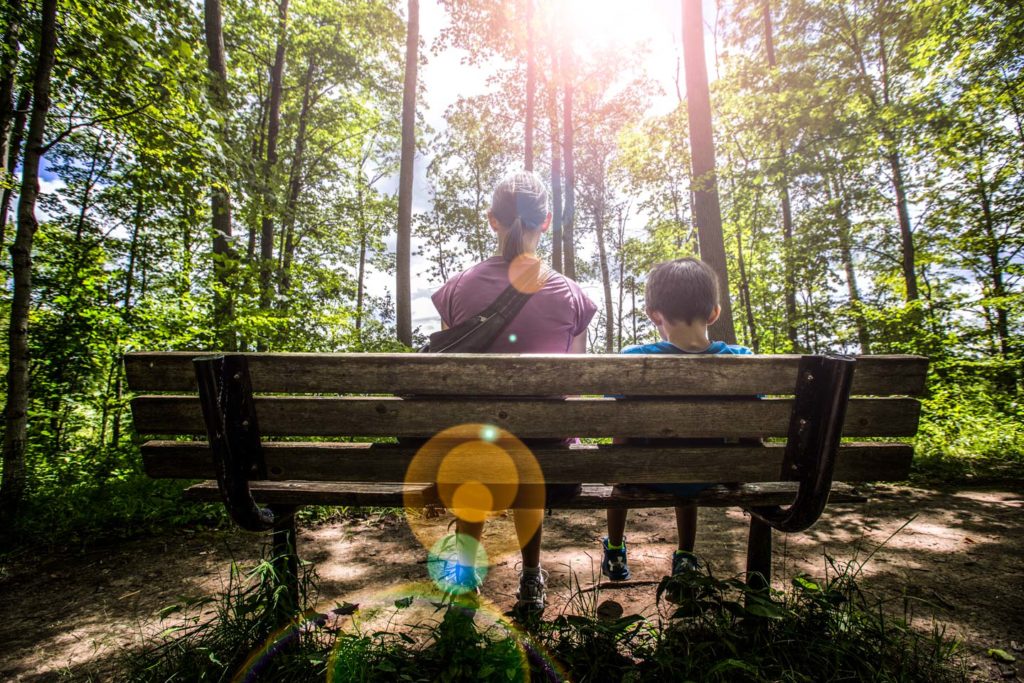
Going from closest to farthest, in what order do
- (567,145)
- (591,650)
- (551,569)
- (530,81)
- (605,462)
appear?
(605,462) → (591,650) → (551,569) → (530,81) → (567,145)

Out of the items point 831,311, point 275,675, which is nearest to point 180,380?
point 275,675

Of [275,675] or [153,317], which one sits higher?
[153,317]

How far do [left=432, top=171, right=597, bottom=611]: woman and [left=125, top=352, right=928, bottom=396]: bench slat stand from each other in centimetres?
53

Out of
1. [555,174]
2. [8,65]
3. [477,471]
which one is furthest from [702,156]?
[8,65]

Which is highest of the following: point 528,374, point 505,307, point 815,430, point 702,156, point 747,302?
point 702,156

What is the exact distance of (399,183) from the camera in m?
10.4

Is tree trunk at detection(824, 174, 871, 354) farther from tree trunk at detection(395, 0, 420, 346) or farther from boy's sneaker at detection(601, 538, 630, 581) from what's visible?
tree trunk at detection(395, 0, 420, 346)

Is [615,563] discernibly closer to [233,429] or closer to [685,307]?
[685,307]

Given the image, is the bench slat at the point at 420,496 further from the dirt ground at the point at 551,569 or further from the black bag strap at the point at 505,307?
the dirt ground at the point at 551,569

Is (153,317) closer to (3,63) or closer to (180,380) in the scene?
(3,63)

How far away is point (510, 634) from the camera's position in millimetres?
1721

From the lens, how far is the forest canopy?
4.18 meters

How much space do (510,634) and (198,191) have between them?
5.79m

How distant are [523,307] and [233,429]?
123 cm
